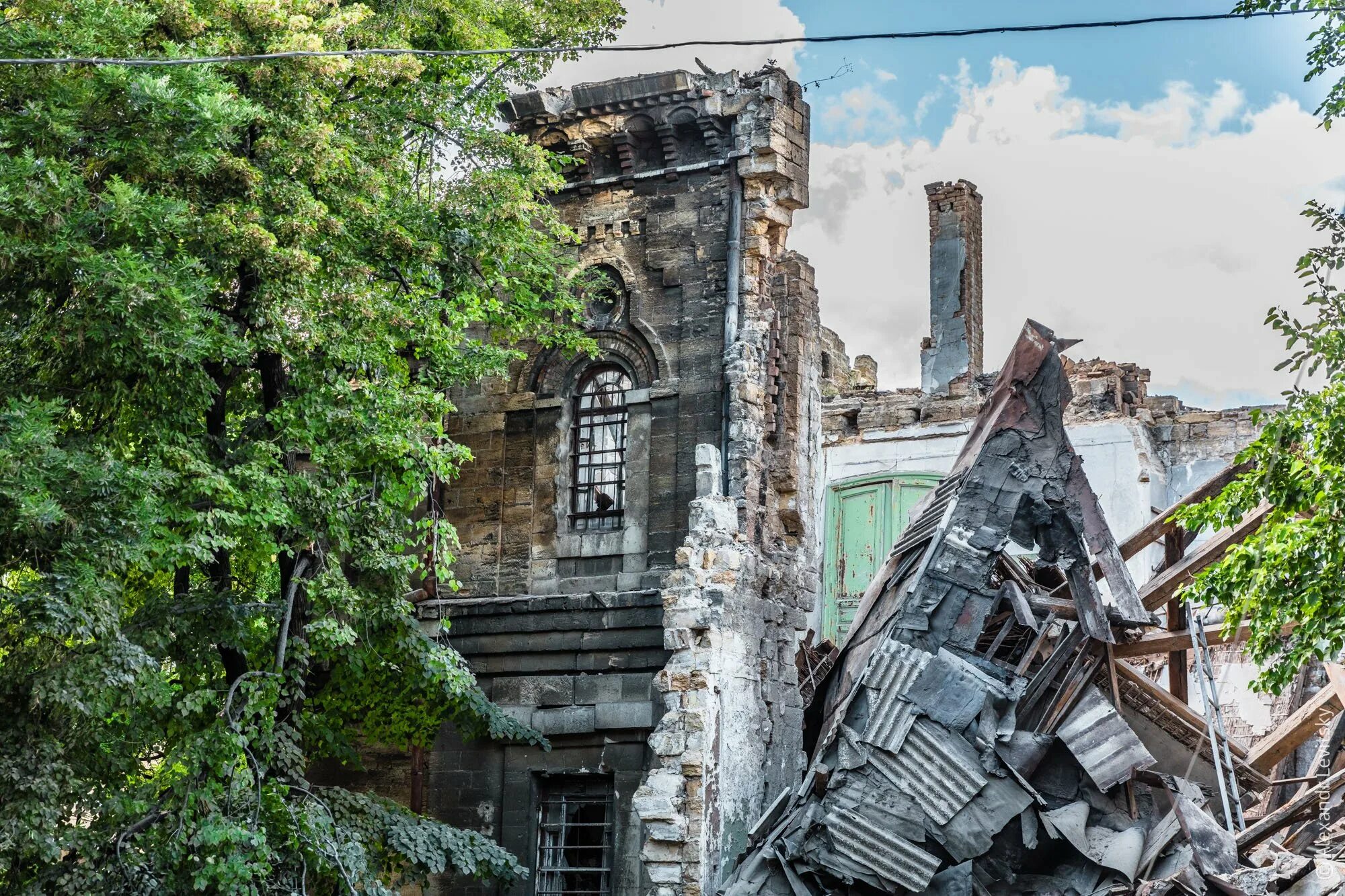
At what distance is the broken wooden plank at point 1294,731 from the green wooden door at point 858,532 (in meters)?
9.97

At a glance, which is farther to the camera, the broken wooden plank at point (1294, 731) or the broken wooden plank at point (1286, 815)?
the broken wooden plank at point (1294, 731)

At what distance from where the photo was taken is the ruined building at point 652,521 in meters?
15.4

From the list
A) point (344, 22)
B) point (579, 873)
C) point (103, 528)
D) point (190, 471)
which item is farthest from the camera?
point (579, 873)

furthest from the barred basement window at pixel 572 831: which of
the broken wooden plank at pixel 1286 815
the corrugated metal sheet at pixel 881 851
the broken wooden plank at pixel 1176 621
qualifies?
the broken wooden plank at pixel 1286 815

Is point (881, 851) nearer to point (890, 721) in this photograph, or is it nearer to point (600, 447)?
point (890, 721)

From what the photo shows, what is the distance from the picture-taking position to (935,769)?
13977 millimetres

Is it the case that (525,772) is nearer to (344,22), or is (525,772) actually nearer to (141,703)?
(141,703)

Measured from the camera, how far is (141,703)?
42.7 feet

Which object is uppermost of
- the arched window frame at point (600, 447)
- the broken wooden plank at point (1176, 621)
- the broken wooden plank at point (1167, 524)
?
the arched window frame at point (600, 447)

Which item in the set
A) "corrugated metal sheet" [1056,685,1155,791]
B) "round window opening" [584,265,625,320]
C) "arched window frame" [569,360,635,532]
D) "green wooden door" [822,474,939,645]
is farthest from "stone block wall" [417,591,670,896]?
"green wooden door" [822,474,939,645]

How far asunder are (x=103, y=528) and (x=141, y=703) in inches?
69.8

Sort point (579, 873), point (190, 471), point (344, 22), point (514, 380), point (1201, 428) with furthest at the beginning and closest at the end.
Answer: point (1201, 428)
point (514, 380)
point (579, 873)
point (344, 22)
point (190, 471)

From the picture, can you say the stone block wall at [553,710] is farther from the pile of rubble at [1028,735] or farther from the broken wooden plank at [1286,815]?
the broken wooden plank at [1286,815]

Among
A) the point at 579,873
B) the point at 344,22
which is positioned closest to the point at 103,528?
the point at 344,22
